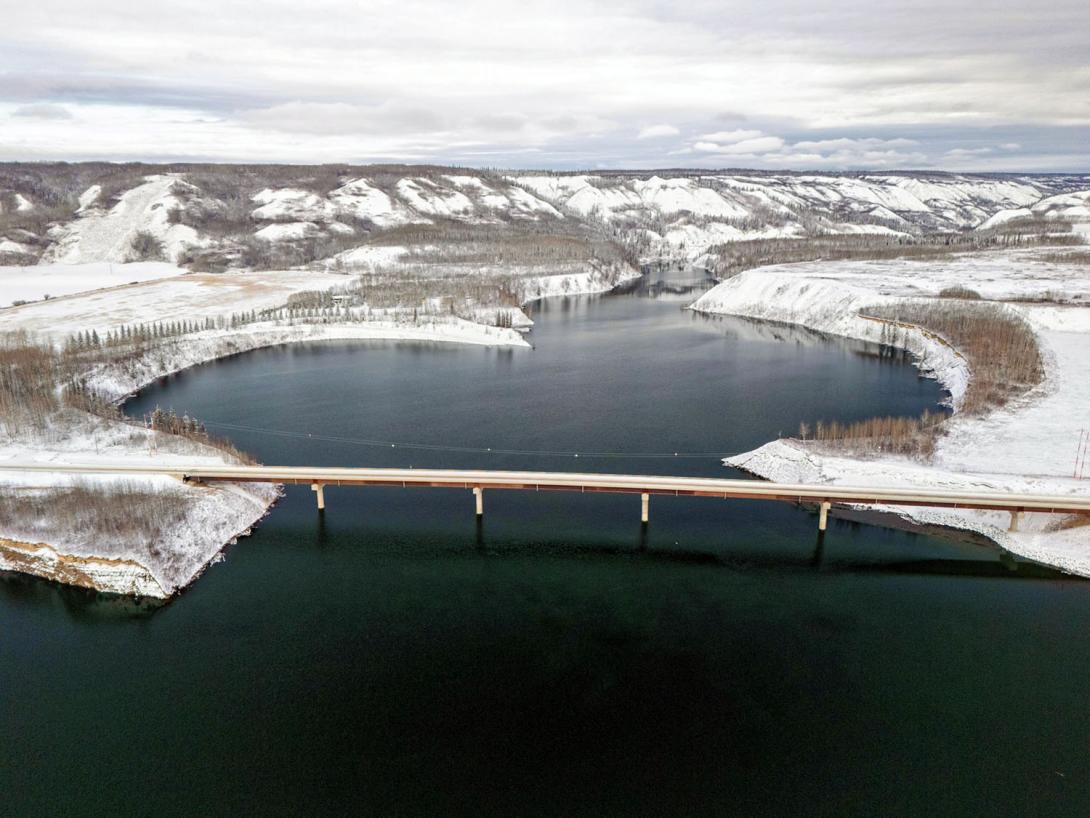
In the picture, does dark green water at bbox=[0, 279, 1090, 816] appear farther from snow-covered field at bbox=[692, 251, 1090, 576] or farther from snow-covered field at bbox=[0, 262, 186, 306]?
snow-covered field at bbox=[0, 262, 186, 306]

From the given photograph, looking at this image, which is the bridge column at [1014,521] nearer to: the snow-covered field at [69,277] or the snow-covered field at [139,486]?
the snow-covered field at [139,486]

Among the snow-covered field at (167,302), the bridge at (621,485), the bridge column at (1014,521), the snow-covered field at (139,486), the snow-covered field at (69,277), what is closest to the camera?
the snow-covered field at (139,486)

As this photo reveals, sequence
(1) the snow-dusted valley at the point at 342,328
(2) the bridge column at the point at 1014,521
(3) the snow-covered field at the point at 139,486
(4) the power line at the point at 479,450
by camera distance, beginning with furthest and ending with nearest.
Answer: (4) the power line at the point at 479,450 → (2) the bridge column at the point at 1014,521 → (1) the snow-dusted valley at the point at 342,328 → (3) the snow-covered field at the point at 139,486

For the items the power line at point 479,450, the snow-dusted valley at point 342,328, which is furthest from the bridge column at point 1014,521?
the power line at point 479,450

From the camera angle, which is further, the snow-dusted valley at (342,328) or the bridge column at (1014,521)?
the bridge column at (1014,521)

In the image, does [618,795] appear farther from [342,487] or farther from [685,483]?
[342,487]

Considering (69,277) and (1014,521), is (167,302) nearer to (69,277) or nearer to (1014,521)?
(69,277)
